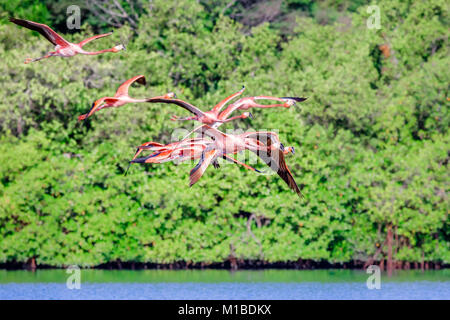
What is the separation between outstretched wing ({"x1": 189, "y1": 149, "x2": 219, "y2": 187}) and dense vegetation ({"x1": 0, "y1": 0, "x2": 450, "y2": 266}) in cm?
1397

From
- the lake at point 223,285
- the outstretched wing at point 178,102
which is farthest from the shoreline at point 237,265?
the outstretched wing at point 178,102

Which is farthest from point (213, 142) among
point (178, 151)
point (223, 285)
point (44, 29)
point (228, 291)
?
point (223, 285)

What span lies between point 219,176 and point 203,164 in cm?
1511

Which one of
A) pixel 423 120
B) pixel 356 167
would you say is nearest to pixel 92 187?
pixel 356 167

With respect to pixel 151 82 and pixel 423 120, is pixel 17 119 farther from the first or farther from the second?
pixel 423 120

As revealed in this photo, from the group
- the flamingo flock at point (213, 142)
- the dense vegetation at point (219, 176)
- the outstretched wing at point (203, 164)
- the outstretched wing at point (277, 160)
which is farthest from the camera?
the dense vegetation at point (219, 176)

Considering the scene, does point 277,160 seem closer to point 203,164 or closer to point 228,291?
point 203,164

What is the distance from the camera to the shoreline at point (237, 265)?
25.5 meters

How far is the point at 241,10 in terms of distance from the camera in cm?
3195

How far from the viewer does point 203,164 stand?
10.2 meters

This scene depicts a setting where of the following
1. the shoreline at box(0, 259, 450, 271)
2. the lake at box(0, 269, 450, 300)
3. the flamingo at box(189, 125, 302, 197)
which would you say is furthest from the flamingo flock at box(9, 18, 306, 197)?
the shoreline at box(0, 259, 450, 271)

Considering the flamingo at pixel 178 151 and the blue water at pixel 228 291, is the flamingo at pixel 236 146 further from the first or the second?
the blue water at pixel 228 291

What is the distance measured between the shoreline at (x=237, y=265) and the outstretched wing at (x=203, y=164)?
15.2 metres

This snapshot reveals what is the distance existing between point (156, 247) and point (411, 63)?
8961mm
